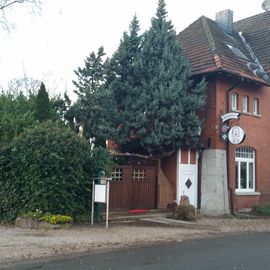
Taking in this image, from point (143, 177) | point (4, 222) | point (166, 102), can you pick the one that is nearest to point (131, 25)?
point (166, 102)

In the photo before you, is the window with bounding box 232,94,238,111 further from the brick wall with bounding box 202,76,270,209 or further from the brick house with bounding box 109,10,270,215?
the brick wall with bounding box 202,76,270,209

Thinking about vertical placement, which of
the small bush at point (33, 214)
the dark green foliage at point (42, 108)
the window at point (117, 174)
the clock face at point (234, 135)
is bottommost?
the small bush at point (33, 214)

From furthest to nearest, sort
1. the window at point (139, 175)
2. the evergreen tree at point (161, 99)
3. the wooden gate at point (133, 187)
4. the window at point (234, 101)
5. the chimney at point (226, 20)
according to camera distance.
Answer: the chimney at point (226, 20) < the window at point (234, 101) < the evergreen tree at point (161, 99) < the window at point (139, 175) < the wooden gate at point (133, 187)

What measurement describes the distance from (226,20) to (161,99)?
11.2m

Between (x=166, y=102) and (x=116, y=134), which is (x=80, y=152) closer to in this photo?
(x=116, y=134)

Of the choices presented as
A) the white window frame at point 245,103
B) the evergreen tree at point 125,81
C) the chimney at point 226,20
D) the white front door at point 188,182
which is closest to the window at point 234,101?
the white window frame at point 245,103

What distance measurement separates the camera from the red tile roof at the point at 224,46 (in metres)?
22.2

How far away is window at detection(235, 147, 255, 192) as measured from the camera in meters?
22.8

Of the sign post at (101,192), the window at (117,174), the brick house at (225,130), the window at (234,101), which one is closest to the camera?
the sign post at (101,192)

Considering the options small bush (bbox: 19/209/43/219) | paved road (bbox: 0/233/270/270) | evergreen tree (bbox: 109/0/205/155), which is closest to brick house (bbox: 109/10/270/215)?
evergreen tree (bbox: 109/0/205/155)

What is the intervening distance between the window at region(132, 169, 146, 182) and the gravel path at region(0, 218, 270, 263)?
340cm

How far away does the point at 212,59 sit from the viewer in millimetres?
22203

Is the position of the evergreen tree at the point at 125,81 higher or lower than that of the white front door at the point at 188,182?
higher

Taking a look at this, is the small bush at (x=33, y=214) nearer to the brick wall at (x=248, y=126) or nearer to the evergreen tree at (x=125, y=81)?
the evergreen tree at (x=125, y=81)
